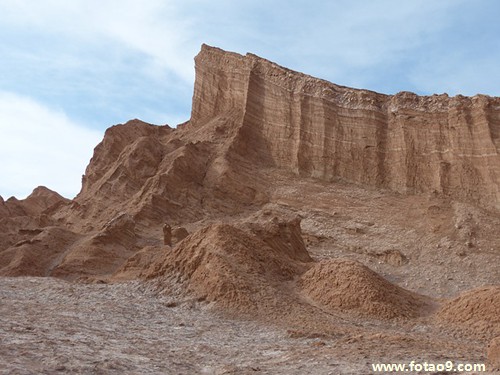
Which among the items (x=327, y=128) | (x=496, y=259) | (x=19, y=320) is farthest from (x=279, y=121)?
(x=19, y=320)

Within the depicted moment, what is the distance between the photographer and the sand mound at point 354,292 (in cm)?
1797

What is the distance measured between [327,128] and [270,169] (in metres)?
5.10

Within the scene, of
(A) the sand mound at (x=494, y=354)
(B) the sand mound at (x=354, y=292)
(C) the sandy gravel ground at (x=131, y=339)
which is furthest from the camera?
(B) the sand mound at (x=354, y=292)

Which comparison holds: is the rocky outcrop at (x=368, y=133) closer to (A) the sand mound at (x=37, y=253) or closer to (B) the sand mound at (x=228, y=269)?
(A) the sand mound at (x=37, y=253)

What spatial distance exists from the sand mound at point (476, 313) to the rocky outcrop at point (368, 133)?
25476 millimetres

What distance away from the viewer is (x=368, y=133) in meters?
45.2

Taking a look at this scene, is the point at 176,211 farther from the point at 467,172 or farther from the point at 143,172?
the point at 467,172

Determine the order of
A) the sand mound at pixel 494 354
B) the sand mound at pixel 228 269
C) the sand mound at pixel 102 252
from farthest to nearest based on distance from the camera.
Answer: the sand mound at pixel 102 252
the sand mound at pixel 228 269
the sand mound at pixel 494 354

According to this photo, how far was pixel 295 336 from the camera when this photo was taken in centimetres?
1346

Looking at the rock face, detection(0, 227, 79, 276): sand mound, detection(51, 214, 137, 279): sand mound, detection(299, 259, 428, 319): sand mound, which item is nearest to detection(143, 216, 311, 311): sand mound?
the rock face

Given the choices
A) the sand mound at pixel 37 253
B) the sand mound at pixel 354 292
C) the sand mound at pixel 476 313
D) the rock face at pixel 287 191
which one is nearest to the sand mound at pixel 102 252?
the rock face at pixel 287 191

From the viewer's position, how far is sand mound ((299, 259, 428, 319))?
17969 millimetres

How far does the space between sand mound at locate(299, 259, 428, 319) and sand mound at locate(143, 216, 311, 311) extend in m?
0.97

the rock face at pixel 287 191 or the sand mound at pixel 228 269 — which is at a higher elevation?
the rock face at pixel 287 191
